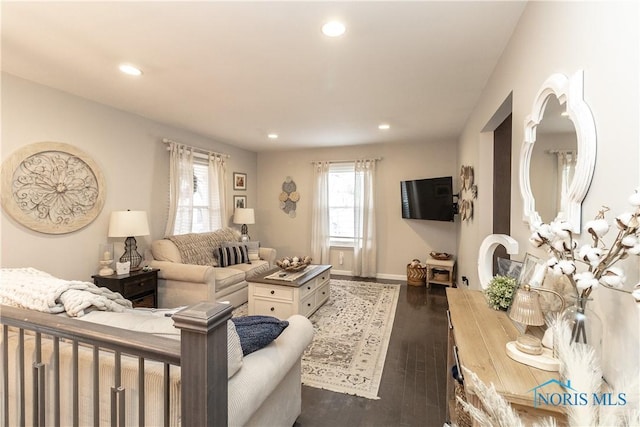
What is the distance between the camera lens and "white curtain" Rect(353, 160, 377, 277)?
5543mm

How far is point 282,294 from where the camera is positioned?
10.7 feet

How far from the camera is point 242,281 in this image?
407cm

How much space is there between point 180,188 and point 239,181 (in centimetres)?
Answer: 162

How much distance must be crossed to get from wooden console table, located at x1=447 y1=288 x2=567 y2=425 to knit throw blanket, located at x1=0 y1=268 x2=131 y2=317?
1.67 m

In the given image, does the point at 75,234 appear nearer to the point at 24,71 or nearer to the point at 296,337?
the point at 24,71

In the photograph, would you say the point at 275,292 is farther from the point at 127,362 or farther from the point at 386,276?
the point at 386,276

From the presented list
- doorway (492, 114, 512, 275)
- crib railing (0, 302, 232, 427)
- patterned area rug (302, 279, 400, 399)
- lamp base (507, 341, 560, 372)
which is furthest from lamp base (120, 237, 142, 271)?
doorway (492, 114, 512, 275)

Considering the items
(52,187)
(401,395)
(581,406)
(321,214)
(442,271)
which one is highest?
(52,187)

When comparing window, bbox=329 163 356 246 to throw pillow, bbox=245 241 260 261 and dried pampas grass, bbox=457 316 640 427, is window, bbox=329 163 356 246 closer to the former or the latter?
throw pillow, bbox=245 241 260 261

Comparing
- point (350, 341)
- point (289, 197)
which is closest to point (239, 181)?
point (289, 197)

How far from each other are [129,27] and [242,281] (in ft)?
10.1

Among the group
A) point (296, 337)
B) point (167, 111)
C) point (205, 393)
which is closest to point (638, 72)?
point (205, 393)

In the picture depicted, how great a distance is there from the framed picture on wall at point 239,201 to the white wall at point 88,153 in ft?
5.20

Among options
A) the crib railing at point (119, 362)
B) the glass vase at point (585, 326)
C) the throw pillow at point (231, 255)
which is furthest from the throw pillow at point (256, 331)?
the throw pillow at point (231, 255)
